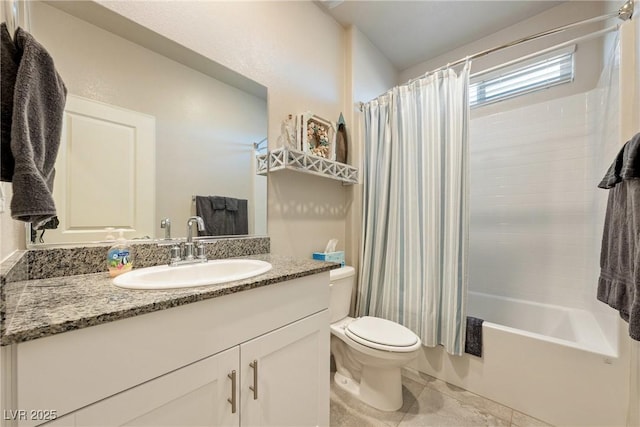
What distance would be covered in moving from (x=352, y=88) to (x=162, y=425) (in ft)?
7.25

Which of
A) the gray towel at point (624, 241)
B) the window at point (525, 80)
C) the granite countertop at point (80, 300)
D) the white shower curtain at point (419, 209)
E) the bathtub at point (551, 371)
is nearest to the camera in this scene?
the granite countertop at point (80, 300)

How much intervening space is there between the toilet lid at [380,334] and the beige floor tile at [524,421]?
2.20ft

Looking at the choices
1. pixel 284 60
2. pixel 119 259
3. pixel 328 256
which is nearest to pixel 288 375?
pixel 119 259

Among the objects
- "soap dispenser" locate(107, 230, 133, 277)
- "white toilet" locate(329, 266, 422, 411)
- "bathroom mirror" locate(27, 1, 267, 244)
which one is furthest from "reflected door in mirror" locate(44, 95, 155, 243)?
"white toilet" locate(329, 266, 422, 411)

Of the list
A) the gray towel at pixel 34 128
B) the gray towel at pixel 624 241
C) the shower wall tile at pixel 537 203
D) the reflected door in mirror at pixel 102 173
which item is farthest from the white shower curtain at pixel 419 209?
the gray towel at pixel 34 128

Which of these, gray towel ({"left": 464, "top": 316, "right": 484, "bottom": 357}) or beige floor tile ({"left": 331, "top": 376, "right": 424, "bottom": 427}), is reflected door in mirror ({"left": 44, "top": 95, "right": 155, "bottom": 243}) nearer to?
beige floor tile ({"left": 331, "top": 376, "right": 424, "bottom": 427})

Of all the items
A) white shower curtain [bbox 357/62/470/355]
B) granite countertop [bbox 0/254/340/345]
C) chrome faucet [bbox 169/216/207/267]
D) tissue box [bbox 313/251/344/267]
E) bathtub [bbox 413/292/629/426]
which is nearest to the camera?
granite countertop [bbox 0/254/340/345]

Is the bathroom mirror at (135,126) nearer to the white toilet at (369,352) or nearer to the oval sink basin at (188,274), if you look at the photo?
the oval sink basin at (188,274)

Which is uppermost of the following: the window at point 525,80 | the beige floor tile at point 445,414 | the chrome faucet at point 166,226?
the window at point 525,80

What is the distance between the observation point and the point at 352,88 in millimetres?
2057

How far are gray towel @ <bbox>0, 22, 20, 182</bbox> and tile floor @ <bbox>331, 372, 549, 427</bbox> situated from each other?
162cm

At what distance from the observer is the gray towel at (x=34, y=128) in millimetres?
522

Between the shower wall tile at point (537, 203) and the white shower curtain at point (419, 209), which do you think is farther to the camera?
the shower wall tile at point (537, 203)

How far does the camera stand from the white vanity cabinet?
1.72 feet
